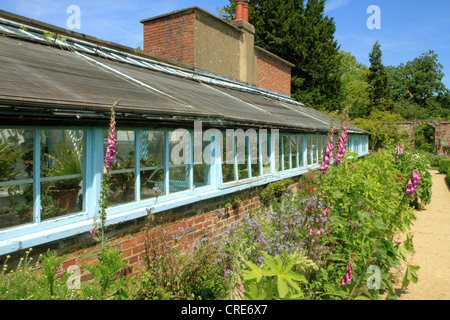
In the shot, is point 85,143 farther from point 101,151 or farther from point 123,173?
point 123,173

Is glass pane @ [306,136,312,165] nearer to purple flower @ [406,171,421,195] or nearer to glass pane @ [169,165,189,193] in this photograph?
glass pane @ [169,165,189,193]

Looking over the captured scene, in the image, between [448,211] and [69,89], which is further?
[448,211]

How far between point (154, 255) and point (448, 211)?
938cm

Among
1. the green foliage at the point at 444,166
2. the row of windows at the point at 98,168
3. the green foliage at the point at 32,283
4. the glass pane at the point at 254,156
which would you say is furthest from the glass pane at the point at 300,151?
the green foliage at the point at 444,166

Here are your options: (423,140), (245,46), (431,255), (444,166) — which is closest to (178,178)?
(431,255)

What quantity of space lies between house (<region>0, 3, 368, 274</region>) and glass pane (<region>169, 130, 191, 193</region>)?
2cm

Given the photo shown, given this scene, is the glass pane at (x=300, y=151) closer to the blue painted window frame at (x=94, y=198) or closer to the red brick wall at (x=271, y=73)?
the blue painted window frame at (x=94, y=198)

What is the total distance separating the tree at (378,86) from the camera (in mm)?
36219

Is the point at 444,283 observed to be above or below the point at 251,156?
below

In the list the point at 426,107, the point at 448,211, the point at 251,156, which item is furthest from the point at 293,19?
the point at 426,107

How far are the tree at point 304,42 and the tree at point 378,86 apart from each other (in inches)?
375

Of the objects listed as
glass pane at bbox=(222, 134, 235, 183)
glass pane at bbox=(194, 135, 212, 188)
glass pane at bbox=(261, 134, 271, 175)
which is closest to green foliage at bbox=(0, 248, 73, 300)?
glass pane at bbox=(194, 135, 212, 188)

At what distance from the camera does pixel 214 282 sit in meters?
3.98
